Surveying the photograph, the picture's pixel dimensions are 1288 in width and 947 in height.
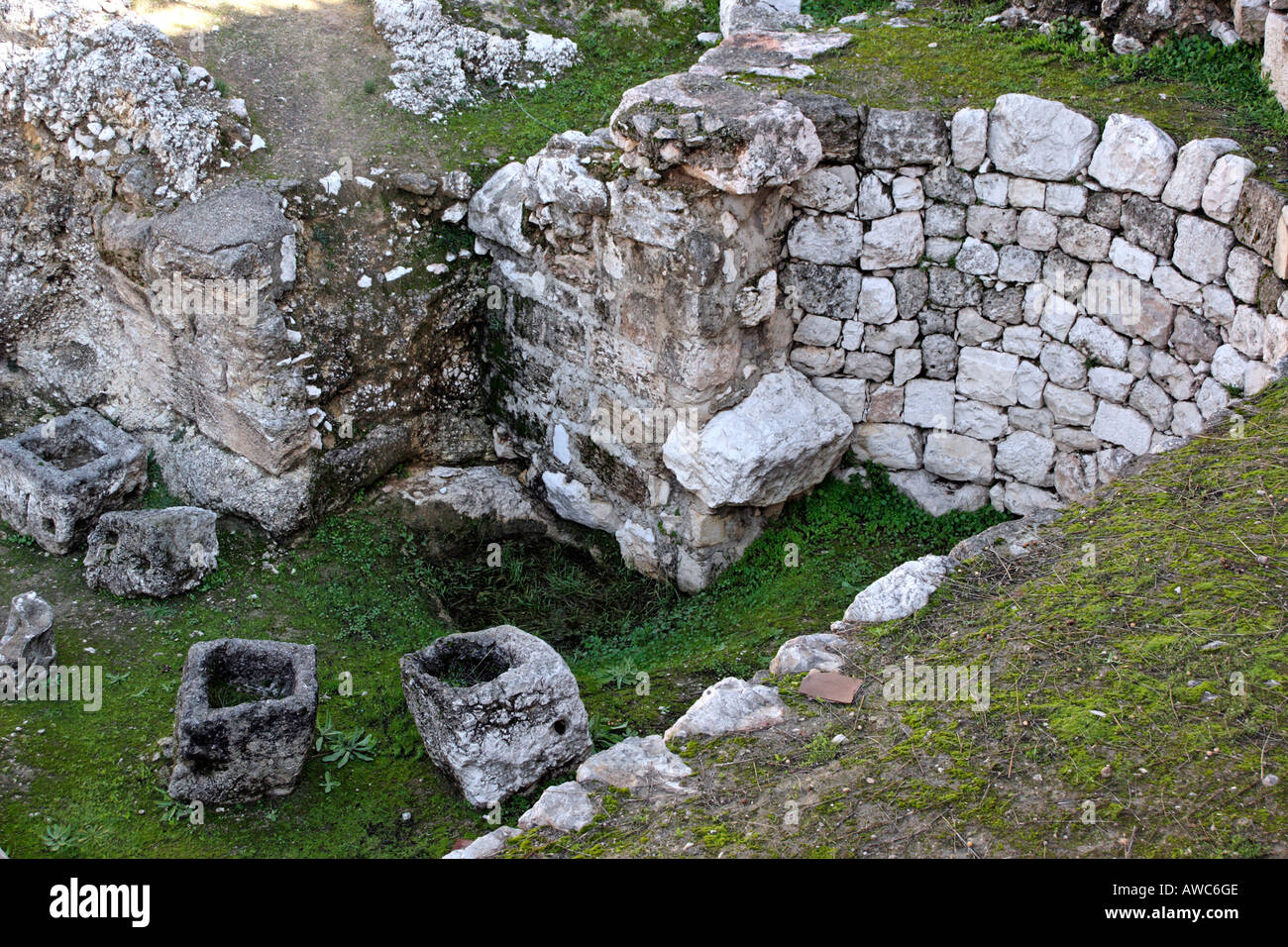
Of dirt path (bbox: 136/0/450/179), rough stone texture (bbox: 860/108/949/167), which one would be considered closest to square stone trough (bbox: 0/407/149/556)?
dirt path (bbox: 136/0/450/179)

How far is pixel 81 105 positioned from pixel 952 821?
7.42 m

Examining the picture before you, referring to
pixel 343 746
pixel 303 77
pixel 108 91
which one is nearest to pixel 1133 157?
pixel 343 746

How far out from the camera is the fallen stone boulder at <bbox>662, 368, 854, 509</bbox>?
24.1 feet

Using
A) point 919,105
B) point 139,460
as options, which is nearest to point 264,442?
point 139,460

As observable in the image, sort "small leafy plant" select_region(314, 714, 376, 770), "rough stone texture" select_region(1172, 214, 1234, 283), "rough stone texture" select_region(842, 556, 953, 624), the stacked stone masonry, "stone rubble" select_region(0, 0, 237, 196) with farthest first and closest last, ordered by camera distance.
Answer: "stone rubble" select_region(0, 0, 237, 196)
the stacked stone masonry
"rough stone texture" select_region(1172, 214, 1234, 283)
"small leafy plant" select_region(314, 714, 376, 770)
"rough stone texture" select_region(842, 556, 953, 624)

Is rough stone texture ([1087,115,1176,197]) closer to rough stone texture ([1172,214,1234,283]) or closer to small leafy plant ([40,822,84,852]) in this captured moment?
rough stone texture ([1172,214,1234,283])

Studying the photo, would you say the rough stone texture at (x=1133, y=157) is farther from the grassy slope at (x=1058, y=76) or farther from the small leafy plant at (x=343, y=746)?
the small leafy plant at (x=343, y=746)

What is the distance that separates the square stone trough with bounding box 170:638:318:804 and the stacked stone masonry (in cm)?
291

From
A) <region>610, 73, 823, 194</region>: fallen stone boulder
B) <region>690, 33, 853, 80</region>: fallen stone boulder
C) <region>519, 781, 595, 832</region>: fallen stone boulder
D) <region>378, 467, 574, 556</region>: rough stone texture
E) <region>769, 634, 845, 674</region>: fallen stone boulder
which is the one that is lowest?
<region>378, 467, 574, 556</region>: rough stone texture

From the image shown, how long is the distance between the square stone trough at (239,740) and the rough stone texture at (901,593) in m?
2.84

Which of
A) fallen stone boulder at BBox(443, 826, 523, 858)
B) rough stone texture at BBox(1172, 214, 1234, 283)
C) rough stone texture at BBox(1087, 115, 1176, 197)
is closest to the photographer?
fallen stone boulder at BBox(443, 826, 523, 858)

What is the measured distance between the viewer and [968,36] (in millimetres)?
8203

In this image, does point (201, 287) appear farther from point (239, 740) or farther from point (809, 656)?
point (809, 656)

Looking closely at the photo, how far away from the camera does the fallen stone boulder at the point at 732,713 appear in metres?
4.91
